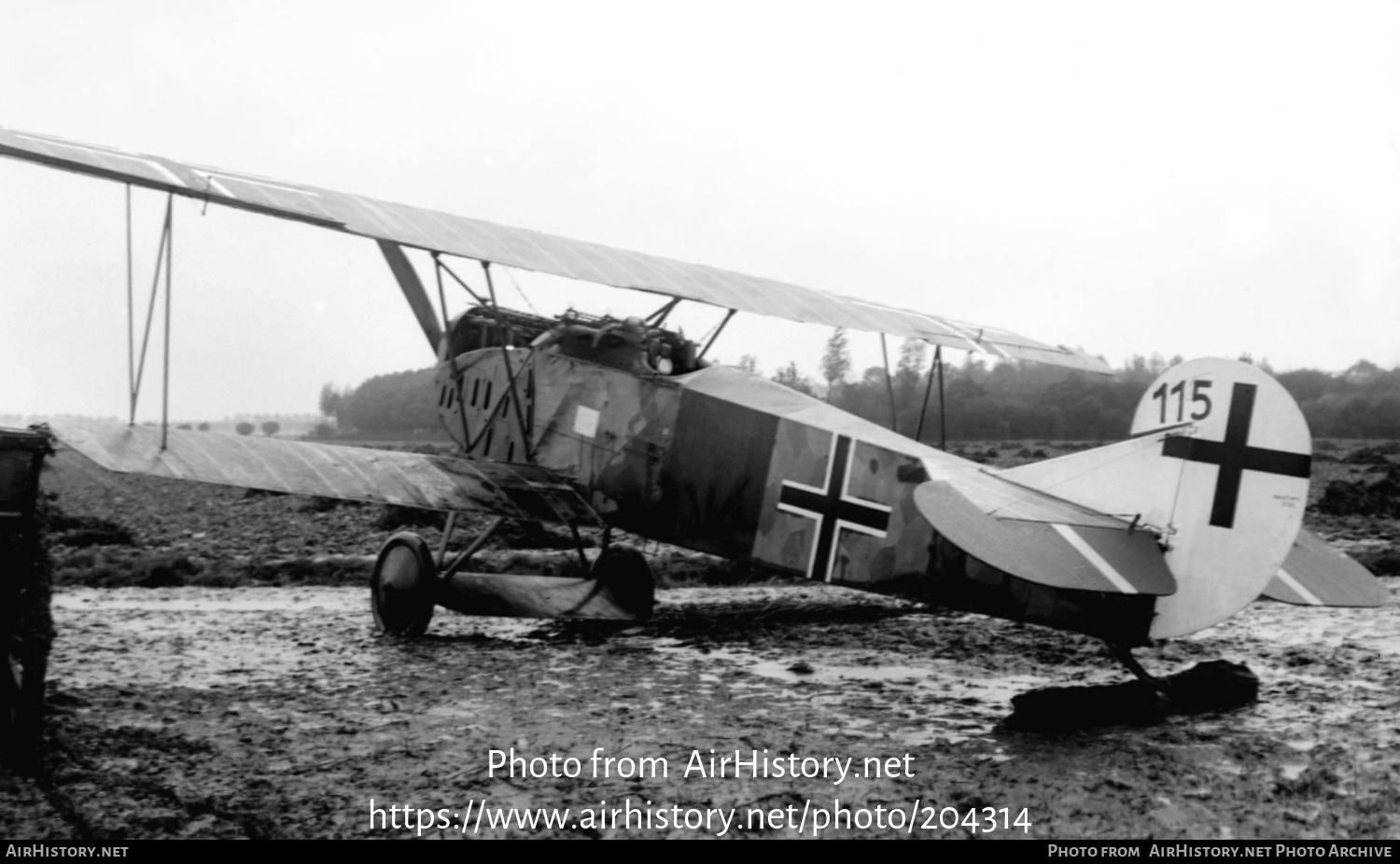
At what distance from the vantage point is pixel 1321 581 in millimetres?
6027

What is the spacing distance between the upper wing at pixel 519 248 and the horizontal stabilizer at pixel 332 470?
5.53 feet

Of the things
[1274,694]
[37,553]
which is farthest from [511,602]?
[1274,694]

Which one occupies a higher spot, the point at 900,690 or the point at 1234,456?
the point at 1234,456

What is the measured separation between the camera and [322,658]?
7.43 m

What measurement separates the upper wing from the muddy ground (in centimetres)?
210

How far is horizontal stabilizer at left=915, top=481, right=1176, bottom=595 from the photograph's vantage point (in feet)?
16.5

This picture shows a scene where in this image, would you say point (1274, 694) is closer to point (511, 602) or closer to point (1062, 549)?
point (1062, 549)

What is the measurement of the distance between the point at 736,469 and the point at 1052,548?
308 cm

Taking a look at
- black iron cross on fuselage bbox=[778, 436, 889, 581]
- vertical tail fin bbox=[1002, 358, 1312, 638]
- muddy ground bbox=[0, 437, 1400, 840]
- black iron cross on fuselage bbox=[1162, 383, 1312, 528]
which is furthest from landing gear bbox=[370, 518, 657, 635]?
black iron cross on fuselage bbox=[1162, 383, 1312, 528]

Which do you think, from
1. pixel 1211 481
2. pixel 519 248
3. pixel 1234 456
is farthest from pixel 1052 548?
pixel 519 248

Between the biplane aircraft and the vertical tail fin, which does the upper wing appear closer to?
the biplane aircraft

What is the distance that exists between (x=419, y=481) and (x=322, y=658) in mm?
1561

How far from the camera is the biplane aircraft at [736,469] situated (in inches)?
213

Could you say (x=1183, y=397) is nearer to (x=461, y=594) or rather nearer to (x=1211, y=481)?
(x=1211, y=481)
